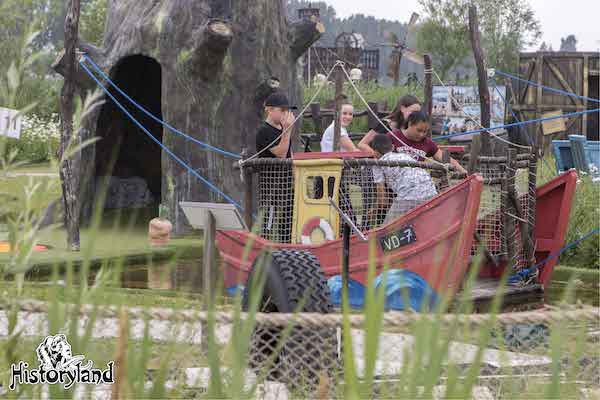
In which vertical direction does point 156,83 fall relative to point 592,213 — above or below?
above

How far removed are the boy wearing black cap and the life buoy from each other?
1.80 ft

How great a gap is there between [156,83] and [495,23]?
2487cm

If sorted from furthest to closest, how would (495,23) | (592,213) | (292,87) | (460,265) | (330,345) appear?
(495,23) < (292,87) < (592,213) < (460,265) < (330,345)

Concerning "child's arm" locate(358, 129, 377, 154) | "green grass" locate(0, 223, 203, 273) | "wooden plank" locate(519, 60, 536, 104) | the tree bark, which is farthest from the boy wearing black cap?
"wooden plank" locate(519, 60, 536, 104)

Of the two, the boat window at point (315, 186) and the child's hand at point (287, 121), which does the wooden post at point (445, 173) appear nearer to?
the boat window at point (315, 186)

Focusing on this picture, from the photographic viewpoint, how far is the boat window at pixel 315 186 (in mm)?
7082

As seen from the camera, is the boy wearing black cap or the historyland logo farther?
the boy wearing black cap

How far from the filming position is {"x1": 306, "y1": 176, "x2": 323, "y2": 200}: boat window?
7082 mm

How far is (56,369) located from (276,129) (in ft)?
17.4

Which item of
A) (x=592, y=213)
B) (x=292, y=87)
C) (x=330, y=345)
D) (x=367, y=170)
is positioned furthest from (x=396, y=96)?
(x=330, y=345)

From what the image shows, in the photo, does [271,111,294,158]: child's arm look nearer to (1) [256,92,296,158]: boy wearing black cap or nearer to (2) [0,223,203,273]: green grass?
(1) [256,92,296,158]: boy wearing black cap

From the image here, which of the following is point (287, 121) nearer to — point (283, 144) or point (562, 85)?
point (283, 144)

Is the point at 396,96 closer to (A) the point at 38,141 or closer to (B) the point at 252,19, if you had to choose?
(A) the point at 38,141

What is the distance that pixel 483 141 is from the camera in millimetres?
10617
